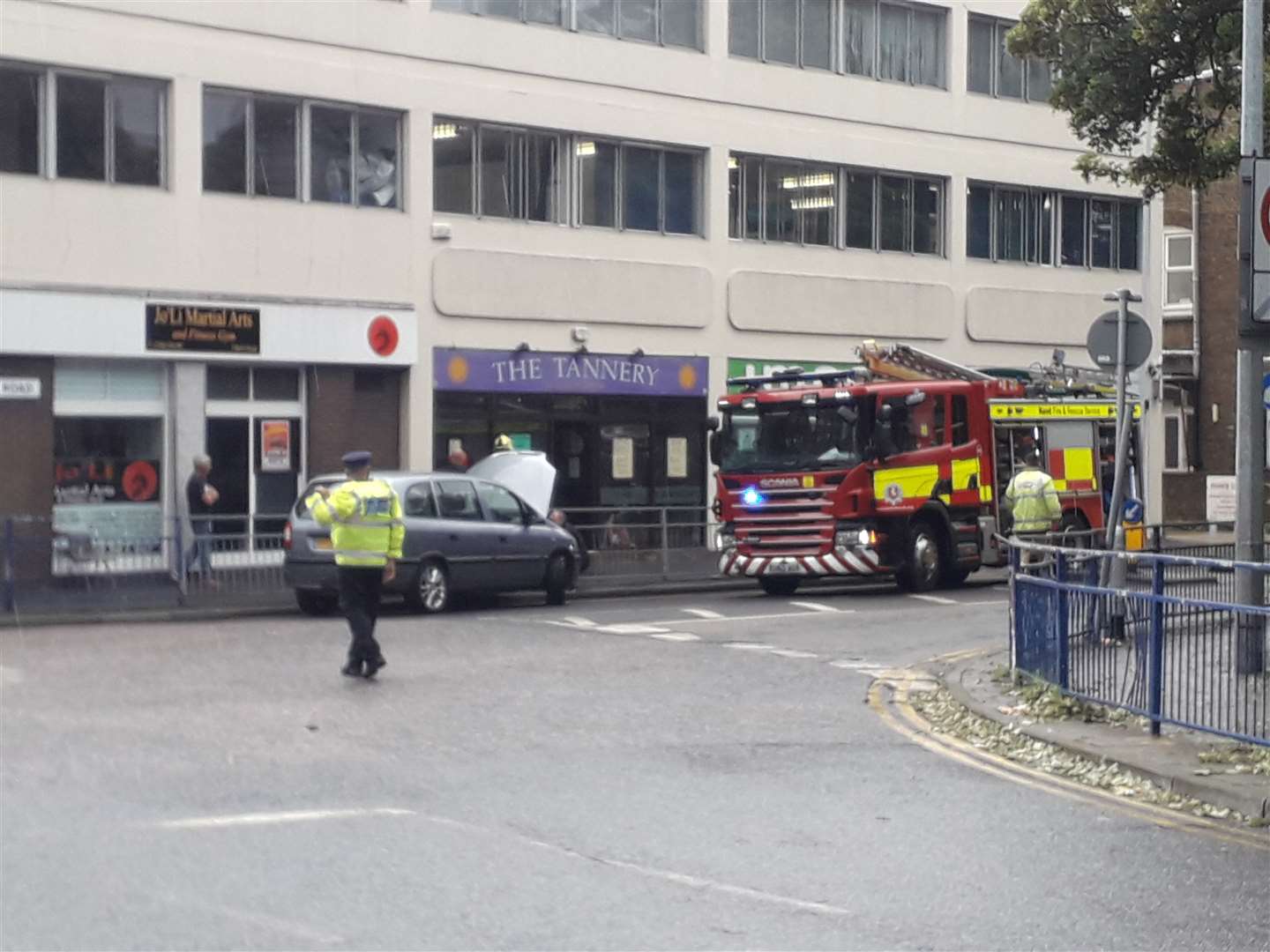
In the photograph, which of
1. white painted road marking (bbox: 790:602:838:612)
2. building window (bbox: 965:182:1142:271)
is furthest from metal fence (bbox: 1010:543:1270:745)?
building window (bbox: 965:182:1142:271)

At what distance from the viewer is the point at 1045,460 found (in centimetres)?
2494

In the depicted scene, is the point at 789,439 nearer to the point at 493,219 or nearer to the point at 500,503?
the point at 500,503

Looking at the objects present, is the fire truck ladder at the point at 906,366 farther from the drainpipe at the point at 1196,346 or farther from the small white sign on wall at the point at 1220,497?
the drainpipe at the point at 1196,346


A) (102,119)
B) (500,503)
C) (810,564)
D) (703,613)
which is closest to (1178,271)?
(810,564)

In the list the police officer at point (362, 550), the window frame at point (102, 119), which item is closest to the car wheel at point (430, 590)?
the police officer at point (362, 550)

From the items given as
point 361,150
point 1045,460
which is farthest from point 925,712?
point 361,150

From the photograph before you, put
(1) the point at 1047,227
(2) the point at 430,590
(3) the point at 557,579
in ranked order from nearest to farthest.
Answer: (2) the point at 430,590, (3) the point at 557,579, (1) the point at 1047,227

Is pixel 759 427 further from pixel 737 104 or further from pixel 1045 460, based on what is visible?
pixel 737 104

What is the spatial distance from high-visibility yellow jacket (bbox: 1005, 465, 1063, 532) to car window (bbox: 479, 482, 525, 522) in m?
5.71

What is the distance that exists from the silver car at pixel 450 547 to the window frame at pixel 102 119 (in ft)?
21.6

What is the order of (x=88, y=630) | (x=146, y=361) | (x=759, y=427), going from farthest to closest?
(x=146, y=361), (x=759, y=427), (x=88, y=630)

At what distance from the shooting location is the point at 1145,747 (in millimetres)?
10914

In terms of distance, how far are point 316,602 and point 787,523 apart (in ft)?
19.3

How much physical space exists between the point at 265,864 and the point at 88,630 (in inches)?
463
